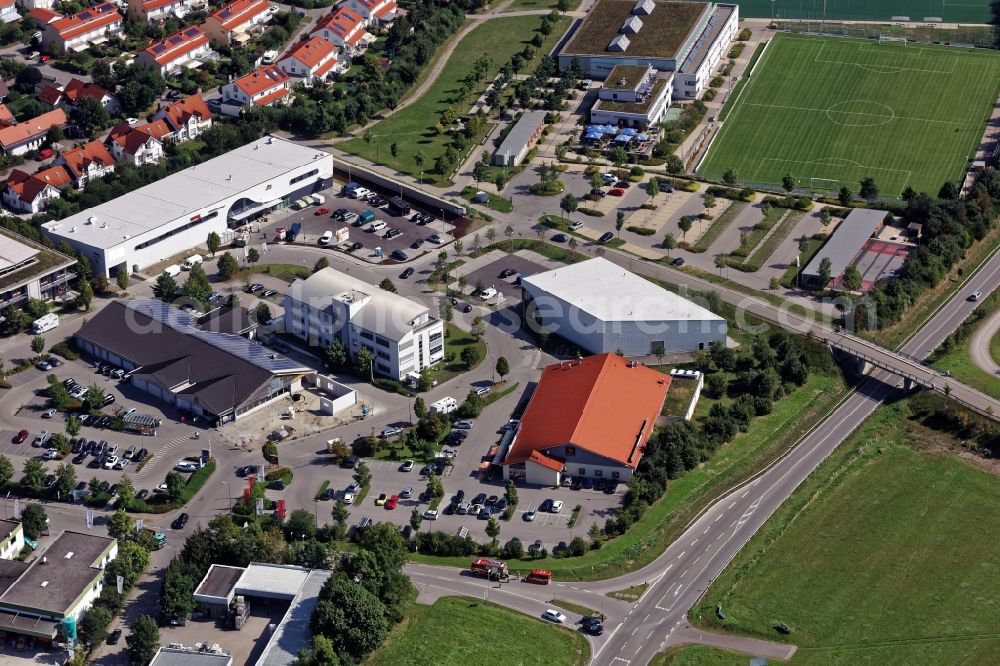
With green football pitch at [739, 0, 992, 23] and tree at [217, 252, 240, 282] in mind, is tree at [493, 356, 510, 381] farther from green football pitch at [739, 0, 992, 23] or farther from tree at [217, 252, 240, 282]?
green football pitch at [739, 0, 992, 23]

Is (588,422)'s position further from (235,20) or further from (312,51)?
(235,20)

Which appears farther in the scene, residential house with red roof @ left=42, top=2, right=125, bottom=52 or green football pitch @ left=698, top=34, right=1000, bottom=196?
residential house with red roof @ left=42, top=2, right=125, bottom=52

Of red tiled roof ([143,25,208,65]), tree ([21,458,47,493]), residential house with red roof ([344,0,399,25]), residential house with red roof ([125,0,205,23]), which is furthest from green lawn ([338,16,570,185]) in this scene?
tree ([21,458,47,493])

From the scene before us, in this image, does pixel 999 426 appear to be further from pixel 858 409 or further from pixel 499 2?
pixel 499 2

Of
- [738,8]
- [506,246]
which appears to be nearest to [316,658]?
[506,246]

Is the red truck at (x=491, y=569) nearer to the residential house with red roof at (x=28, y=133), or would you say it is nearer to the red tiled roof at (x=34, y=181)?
the red tiled roof at (x=34, y=181)

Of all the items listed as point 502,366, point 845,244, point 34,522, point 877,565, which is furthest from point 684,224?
point 34,522

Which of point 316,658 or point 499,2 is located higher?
point 499,2

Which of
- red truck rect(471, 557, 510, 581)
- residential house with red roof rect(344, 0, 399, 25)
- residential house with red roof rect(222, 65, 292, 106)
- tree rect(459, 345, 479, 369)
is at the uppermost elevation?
residential house with red roof rect(344, 0, 399, 25)
